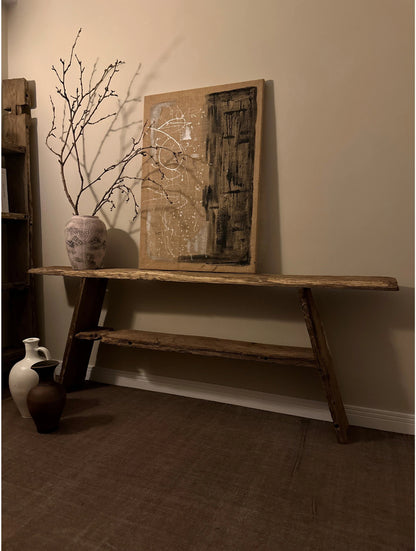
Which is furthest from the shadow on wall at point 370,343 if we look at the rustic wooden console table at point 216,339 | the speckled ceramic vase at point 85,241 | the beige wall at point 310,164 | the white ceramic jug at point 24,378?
the white ceramic jug at point 24,378

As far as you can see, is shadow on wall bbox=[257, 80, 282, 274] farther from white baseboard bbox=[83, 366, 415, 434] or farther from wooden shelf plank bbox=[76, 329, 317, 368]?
white baseboard bbox=[83, 366, 415, 434]

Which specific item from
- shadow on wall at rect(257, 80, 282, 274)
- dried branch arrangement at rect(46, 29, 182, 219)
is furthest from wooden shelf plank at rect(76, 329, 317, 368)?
dried branch arrangement at rect(46, 29, 182, 219)

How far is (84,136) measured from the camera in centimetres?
281

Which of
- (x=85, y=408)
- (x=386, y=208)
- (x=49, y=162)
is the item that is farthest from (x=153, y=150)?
(x=85, y=408)

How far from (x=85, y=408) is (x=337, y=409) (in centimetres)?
135

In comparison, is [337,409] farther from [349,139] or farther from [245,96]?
[245,96]

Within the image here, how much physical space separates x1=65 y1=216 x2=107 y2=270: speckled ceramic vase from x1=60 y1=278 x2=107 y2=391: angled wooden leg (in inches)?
5.1

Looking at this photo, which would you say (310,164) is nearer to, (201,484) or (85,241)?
(85,241)

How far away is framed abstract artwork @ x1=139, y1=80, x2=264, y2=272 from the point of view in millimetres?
2277

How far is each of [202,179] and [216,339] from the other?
2.95 ft

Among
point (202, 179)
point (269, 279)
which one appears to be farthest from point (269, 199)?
point (269, 279)

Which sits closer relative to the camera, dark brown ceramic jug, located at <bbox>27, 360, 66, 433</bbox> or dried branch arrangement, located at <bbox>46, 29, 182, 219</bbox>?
dark brown ceramic jug, located at <bbox>27, 360, 66, 433</bbox>

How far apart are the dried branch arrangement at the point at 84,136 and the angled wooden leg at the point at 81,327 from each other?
483 millimetres

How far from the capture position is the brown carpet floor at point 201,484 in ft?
4.51
